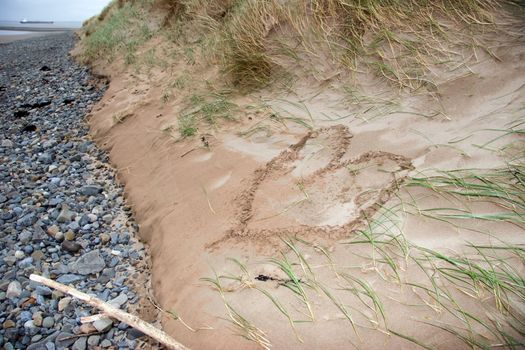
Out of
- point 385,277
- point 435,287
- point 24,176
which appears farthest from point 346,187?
point 24,176

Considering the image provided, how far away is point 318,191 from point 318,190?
Result: 1cm

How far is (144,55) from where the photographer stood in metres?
5.45

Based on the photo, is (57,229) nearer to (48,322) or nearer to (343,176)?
Result: (48,322)

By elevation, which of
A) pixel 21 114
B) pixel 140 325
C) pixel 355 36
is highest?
pixel 355 36

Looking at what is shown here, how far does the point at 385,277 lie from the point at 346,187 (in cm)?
76

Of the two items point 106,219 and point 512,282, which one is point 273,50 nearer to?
point 106,219

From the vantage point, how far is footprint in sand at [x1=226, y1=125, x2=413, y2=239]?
2031 mm

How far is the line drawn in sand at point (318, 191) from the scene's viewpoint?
2.02 m

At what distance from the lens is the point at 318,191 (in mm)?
2268

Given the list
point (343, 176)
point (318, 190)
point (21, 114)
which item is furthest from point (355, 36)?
point (21, 114)

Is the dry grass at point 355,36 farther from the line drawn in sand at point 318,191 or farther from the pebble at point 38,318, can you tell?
the pebble at point 38,318

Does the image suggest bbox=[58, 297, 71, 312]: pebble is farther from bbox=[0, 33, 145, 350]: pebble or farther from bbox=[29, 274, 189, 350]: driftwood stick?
bbox=[29, 274, 189, 350]: driftwood stick

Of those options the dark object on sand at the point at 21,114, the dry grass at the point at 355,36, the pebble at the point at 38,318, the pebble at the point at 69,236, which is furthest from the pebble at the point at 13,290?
the dark object on sand at the point at 21,114

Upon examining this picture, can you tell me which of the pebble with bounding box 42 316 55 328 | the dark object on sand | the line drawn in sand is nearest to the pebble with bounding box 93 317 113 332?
the pebble with bounding box 42 316 55 328
